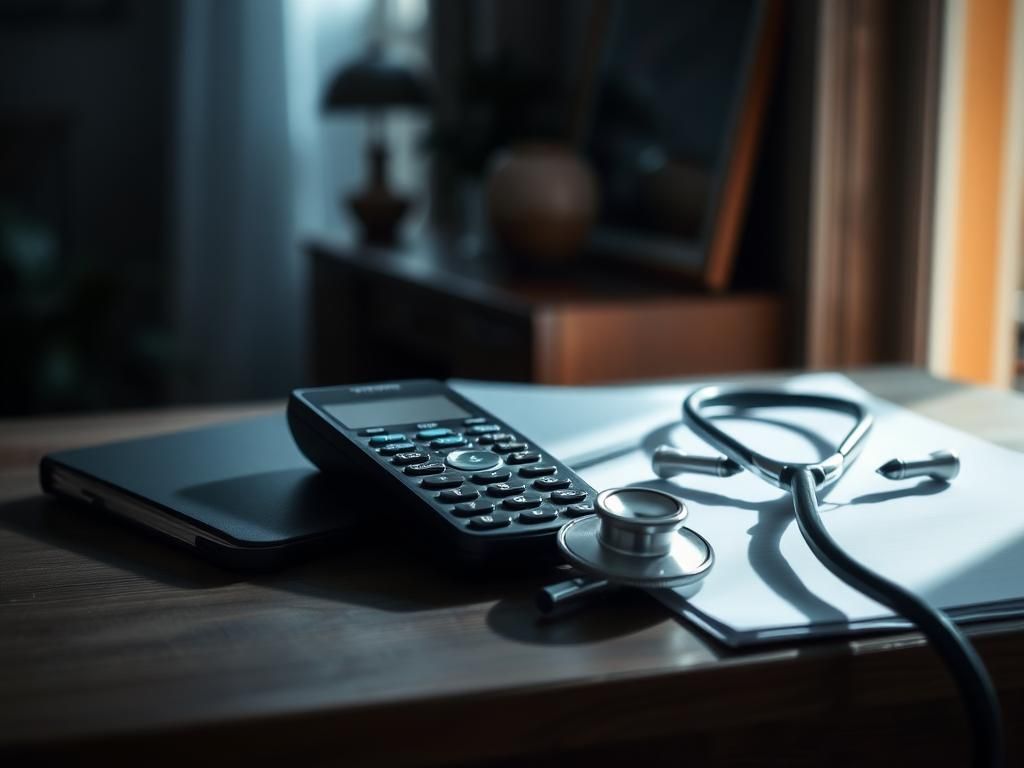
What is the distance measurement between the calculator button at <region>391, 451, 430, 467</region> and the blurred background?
87cm

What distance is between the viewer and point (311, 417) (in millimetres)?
539

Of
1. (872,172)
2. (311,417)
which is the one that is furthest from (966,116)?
(311,417)

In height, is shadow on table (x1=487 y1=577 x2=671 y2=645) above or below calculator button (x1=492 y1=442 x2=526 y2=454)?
below

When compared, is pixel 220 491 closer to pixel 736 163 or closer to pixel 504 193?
pixel 736 163

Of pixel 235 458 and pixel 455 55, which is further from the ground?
pixel 455 55

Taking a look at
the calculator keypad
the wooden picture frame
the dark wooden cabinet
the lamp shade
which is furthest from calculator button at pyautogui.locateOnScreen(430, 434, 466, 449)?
the lamp shade

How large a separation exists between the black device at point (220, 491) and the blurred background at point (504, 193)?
2.65 feet

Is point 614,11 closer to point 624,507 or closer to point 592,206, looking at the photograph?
point 592,206

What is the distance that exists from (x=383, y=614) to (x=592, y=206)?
1411mm

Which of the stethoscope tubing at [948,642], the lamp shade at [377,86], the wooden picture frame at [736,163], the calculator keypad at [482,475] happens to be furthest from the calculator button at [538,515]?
the lamp shade at [377,86]

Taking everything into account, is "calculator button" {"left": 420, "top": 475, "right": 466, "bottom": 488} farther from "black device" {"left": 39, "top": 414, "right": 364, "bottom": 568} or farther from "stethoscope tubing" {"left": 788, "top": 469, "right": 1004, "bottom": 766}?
"stethoscope tubing" {"left": 788, "top": 469, "right": 1004, "bottom": 766}

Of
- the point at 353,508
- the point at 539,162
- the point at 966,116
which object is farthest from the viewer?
the point at 539,162

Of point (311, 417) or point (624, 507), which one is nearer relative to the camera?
point (624, 507)

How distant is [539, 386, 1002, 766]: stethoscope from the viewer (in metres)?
0.35
